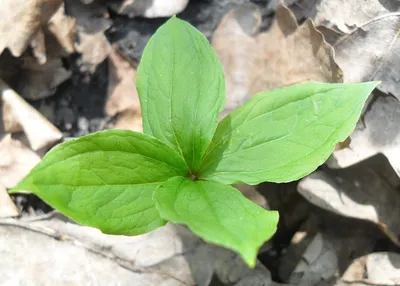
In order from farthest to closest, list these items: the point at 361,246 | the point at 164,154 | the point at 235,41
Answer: the point at 235,41
the point at 361,246
the point at 164,154

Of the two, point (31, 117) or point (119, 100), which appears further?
point (119, 100)

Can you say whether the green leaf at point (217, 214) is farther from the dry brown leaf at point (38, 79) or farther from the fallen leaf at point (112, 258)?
the dry brown leaf at point (38, 79)

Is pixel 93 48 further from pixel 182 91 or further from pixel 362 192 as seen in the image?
pixel 362 192

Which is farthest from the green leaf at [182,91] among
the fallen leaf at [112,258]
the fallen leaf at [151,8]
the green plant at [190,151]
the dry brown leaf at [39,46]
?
the dry brown leaf at [39,46]

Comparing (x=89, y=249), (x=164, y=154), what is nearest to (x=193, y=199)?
(x=164, y=154)

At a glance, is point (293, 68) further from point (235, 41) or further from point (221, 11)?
point (221, 11)

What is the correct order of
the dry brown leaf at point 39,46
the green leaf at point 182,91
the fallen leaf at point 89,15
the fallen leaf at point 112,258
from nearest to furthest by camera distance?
the green leaf at point 182,91 < the fallen leaf at point 112,258 < the dry brown leaf at point 39,46 < the fallen leaf at point 89,15

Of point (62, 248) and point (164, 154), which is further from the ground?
point (164, 154)

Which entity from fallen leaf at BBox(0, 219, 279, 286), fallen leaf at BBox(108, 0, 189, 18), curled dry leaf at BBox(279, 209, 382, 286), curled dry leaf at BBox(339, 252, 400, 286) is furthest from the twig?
fallen leaf at BBox(108, 0, 189, 18)
